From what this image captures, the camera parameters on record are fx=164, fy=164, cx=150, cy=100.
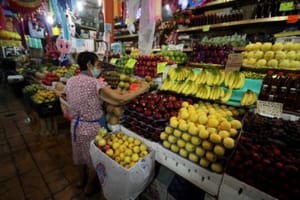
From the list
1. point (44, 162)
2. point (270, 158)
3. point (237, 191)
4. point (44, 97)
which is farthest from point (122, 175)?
point (44, 97)

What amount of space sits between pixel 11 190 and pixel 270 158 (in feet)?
9.13

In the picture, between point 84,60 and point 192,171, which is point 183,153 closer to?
point 192,171

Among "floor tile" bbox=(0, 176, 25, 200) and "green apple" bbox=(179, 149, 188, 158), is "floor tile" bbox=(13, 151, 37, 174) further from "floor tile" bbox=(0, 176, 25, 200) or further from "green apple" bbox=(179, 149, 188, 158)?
"green apple" bbox=(179, 149, 188, 158)

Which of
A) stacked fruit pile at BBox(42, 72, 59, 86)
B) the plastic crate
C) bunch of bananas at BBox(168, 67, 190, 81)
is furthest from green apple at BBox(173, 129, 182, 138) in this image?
stacked fruit pile at BBox(42, 72, 59, 86)

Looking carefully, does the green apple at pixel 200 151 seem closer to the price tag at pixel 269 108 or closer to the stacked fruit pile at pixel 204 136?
the stacked fruit pile at pixel 204 136

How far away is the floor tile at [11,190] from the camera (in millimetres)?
1963

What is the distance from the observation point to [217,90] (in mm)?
1763

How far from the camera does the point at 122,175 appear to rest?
4.61 ft

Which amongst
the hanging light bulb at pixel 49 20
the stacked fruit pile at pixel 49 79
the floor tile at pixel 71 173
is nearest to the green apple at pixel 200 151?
the floor tile at pixel 71 173

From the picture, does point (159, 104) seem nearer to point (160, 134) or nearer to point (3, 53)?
point (160, 134)

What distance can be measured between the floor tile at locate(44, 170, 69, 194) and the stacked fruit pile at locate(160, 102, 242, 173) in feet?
5.20

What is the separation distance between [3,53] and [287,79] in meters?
16.0

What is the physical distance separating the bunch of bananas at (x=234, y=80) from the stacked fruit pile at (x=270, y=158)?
56cm

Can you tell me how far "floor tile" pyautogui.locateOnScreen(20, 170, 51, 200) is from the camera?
6.50 ft
